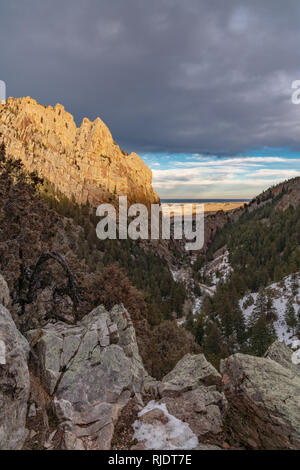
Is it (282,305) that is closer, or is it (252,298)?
(282,305)

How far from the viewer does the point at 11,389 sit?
334 inches

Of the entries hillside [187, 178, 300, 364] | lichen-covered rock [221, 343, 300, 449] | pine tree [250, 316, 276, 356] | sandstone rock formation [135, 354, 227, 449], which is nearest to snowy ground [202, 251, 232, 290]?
hillside [187, 178, 300, 364]

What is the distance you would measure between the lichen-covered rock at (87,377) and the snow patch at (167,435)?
45.2 inches

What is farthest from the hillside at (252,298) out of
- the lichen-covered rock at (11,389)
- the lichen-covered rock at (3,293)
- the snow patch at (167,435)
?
the lichen-covered rock at (11,389)

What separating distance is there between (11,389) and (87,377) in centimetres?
329

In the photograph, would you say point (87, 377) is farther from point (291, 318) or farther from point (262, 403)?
point (291, 318)

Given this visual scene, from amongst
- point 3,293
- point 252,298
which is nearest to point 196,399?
point 3,293

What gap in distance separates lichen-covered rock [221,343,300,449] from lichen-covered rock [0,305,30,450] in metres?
7.72

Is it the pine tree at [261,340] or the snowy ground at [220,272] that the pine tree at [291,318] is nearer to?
the pine tree at [261,340]

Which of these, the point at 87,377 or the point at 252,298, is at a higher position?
the point at 87,377

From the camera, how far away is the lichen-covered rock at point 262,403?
809cm

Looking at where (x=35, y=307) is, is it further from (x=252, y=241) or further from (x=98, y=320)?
(x=252, y=241)

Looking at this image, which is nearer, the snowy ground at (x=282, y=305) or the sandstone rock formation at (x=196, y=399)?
the sandstone rock formation at (x=196, y=399)

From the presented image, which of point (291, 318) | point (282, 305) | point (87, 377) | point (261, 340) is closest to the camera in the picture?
point (87, 377)
